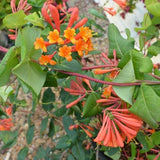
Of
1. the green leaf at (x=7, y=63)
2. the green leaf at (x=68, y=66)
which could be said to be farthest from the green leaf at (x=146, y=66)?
the green leaf at (x=7, y=63)

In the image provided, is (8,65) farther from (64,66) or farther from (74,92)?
(74,92)

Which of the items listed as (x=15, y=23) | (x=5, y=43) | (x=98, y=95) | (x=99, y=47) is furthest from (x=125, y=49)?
(x=5, y=43)

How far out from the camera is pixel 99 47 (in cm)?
174

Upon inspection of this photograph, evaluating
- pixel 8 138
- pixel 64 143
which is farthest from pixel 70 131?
pixel 8 138

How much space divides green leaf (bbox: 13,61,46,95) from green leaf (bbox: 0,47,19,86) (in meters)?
0.03

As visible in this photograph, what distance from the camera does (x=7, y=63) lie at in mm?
456

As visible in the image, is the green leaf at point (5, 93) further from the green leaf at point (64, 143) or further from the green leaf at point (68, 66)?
the green leaf at point (64, 143)

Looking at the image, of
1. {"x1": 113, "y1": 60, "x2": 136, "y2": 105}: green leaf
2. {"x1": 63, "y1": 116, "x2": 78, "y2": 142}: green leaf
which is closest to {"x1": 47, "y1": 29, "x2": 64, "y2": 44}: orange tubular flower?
{"x1": 113, "y1": 60, "x2": 136, "y2": 105}: green leaf

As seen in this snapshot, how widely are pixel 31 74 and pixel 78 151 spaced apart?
536 millimetres

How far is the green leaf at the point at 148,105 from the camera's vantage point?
1.49ft

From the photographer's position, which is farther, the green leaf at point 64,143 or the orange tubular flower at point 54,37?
the green leaf at point 64,143

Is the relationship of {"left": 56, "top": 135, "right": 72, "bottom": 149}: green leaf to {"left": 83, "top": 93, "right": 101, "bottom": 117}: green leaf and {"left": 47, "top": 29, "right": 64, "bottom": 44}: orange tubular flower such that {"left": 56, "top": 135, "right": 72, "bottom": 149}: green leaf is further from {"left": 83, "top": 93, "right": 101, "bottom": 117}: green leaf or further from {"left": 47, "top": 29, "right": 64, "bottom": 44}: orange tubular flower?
{"left": 47, "top": 29, "right": 64, "bottom": 44}: orange tubular flower

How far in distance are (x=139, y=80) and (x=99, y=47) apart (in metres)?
1.28

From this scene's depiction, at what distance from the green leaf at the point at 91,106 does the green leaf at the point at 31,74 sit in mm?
163
